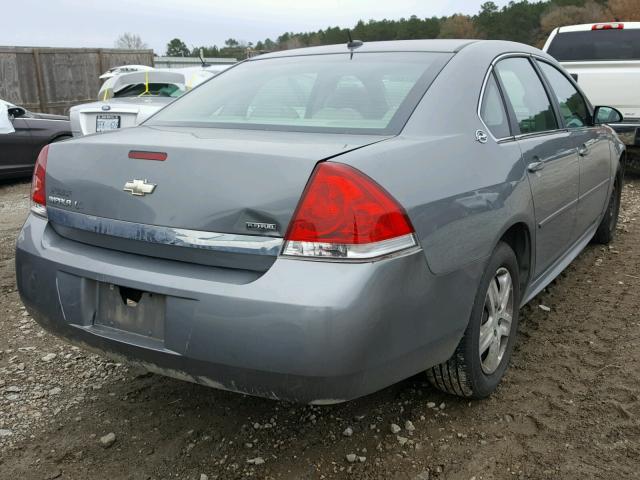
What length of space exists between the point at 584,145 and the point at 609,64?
191 inches

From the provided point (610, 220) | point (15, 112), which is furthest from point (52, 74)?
point (610, 220)

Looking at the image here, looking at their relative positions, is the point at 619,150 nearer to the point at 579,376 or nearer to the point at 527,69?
the point at 527,69

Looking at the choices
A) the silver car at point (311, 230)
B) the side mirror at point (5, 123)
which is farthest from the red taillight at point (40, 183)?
the side mirror at point (5, 123)

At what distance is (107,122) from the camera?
7336 mm

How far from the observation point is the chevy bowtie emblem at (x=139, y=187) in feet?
6.90

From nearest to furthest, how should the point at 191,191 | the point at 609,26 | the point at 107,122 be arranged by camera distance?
the point at 191,191, the point at 107,122, the point at 609,26

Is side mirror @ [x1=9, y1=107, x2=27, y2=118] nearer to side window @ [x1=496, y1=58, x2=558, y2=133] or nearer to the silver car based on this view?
the silver car

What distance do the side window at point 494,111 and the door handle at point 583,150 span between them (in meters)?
1.01

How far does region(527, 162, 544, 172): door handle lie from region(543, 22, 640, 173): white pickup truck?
16.8 feet

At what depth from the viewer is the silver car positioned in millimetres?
1891

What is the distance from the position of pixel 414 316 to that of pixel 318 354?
378mm

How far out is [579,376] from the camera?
9.55 ft

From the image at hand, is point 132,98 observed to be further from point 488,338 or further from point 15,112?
point 488,338

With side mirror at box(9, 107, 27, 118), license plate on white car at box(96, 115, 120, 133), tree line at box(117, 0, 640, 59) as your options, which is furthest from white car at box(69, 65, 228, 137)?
tree line at box(117, 0, 640, 59)
